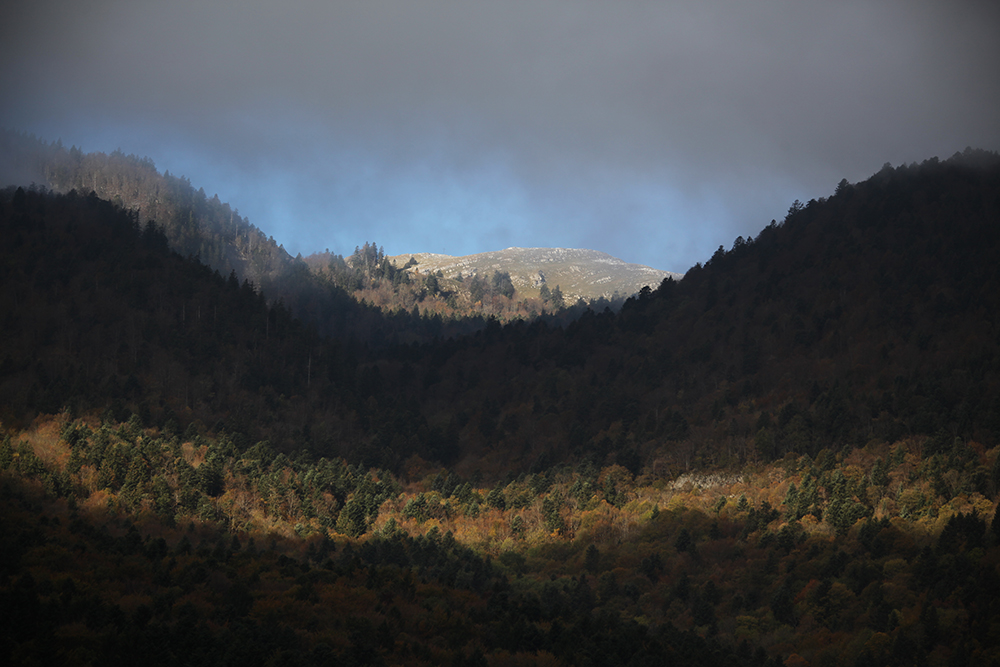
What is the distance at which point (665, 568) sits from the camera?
430ft

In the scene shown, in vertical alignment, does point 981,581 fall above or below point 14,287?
below

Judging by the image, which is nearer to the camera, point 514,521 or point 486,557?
point 486,557

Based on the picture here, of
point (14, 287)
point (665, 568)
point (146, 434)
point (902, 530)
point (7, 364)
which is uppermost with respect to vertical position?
point (14, 287)

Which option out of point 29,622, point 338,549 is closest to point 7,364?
point 338,549

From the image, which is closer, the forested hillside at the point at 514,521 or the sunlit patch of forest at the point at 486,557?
the sunlit patch of forest at the point at 486,557

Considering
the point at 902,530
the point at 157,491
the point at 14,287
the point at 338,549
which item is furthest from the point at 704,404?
the point at 14,287

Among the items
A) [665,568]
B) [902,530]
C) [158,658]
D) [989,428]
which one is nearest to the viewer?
[158,658]

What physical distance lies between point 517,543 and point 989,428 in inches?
3430

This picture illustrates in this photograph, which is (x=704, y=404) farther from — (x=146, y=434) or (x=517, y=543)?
(x=146, y=434)

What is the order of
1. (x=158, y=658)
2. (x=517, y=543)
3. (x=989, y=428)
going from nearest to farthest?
(x=158, y=658) < (x=989, y=428) < (x=517, y=543)

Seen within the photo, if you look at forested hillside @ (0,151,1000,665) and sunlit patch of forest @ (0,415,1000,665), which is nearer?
sunlit patch of forest @ (0,415,1000,665)

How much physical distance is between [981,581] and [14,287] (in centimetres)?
20873

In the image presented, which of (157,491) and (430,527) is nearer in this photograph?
(157,491)

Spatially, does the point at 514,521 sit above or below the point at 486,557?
above
